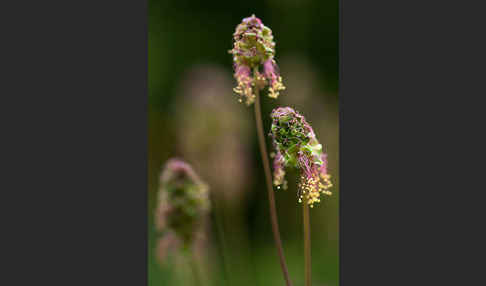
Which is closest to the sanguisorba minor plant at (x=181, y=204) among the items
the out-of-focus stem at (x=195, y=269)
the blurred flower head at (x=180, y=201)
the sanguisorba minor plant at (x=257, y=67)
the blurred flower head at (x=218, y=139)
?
the blurred flower head at (x=180, y=201)

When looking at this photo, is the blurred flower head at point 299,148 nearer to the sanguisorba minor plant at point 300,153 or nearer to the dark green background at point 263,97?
the sanguisorba minor plant at point 300,153

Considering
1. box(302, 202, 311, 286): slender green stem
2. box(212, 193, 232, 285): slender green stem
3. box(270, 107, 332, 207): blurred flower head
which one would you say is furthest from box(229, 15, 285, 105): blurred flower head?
box(212, 193, 232, 285): slender green stem

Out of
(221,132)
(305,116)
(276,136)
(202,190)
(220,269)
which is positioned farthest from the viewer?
(221,132)

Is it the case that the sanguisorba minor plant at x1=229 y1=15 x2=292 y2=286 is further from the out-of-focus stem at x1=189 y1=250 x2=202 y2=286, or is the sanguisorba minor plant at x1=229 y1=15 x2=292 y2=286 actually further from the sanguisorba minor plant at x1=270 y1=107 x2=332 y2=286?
the out-of-focus stem at x1=189 y1=250 x2=202 y2=286

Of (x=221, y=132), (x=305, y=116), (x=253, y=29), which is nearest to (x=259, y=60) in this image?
(x=253, y=29)

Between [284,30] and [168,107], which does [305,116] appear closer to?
[284,30]

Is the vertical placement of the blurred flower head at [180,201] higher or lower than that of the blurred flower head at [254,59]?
lower

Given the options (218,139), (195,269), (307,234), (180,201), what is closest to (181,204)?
(180,201)
